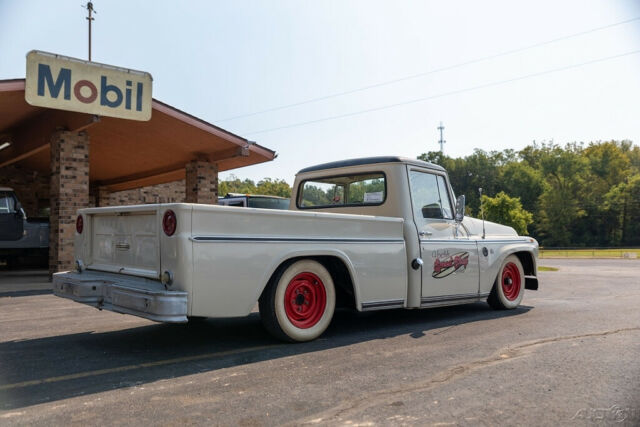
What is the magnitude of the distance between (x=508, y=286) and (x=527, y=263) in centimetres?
70

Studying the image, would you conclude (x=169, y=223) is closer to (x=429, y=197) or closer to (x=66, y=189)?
(x=429, y=197)

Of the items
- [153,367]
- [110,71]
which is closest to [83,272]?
[153,367]

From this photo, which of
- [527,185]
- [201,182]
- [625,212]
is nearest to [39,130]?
[201,182]

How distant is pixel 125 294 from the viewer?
4.38 meters

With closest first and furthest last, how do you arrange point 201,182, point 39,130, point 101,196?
point 39,130 < point 201,182 < point 101,196

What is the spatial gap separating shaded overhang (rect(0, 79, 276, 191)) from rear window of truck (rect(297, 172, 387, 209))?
5440mm

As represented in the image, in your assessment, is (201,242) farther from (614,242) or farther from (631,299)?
(614,242)

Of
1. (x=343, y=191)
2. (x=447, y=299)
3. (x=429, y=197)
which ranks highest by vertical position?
(x=343, y=191)

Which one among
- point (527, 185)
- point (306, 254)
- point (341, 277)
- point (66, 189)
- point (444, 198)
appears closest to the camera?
point (306, 254)

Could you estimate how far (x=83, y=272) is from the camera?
5512mm

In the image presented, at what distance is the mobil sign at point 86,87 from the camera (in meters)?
9.57

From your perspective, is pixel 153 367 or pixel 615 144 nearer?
pixel 153 367

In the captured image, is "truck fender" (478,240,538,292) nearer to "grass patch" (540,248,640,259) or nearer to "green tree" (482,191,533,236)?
"grass patch" (540,248,640,259)

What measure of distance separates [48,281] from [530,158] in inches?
3748
